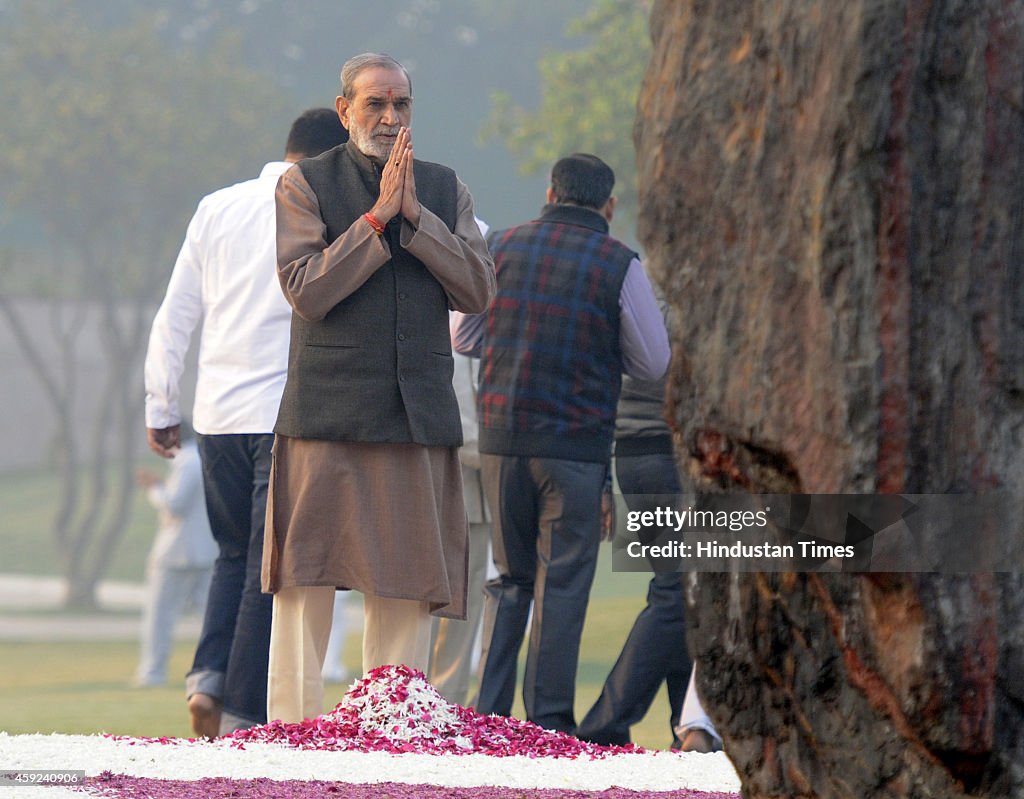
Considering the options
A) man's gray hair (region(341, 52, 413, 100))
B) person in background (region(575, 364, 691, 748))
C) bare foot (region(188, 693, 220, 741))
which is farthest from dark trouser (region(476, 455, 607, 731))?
man's gray hair (region(341, 52, 413, 100))

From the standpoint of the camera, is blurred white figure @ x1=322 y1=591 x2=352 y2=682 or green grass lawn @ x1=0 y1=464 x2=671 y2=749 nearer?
blurred white figure @ x1=322 y1=591 x2=352 y2=682

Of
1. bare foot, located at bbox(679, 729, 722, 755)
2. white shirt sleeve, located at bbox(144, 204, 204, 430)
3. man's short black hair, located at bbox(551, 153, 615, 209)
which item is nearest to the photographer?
bare foot, located at bbox(679, 729, 722, 755)

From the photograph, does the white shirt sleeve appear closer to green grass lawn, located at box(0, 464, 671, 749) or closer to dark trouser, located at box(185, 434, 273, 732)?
dark trouser, located at box(185, 434, 273, 732)

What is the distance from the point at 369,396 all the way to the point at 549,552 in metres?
1.37

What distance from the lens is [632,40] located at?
20328 millimetres

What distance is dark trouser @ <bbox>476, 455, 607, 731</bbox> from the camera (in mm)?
5641

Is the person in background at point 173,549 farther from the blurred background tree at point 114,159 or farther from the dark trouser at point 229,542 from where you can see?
the blurred background tree at point 114,159

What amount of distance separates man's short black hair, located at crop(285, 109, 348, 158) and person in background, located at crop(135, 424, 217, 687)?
611 cm

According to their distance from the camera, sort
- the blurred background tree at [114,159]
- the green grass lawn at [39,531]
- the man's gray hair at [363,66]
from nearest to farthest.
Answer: the man's gray hair at [363,66]
the blurred background tree at [114,159]
the green grass lawn at [39,531]

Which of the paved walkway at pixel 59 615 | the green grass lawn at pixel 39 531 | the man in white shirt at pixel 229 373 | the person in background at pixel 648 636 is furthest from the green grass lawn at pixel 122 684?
the man in white shirt at pixel 229 373

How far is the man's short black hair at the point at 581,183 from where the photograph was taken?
19.1ft

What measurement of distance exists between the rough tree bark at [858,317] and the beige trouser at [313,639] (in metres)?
1.85

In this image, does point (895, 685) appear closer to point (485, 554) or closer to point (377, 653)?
point (377, 653)

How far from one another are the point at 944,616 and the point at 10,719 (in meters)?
8.98
